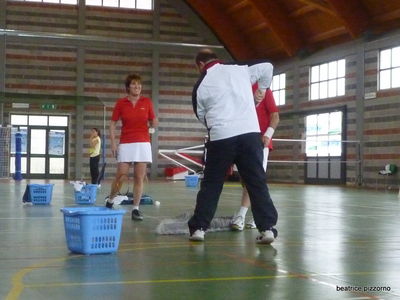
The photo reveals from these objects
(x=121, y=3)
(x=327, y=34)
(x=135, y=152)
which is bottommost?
A: (x=135, y=152)

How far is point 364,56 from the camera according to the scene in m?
25.1

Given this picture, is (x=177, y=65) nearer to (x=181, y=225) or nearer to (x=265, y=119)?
(x=265, y=119)

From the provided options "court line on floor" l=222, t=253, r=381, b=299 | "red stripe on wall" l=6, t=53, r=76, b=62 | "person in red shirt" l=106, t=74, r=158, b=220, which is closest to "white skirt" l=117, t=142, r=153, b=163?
"person in red shirt" l=106, t=74, r=158, b=220

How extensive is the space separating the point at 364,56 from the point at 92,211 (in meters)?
21.7

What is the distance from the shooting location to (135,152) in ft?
26.3

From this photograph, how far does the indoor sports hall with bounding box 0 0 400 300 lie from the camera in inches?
171

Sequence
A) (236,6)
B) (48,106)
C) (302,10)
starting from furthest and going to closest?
1. (48,106)
2. (236,6)
3. (302,10)

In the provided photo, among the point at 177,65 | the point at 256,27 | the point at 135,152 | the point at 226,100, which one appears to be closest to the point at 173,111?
the point at 177,65

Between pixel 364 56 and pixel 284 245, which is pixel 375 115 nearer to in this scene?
pixel 364 56

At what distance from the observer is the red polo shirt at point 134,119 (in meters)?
8.12

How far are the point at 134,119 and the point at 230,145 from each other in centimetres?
254

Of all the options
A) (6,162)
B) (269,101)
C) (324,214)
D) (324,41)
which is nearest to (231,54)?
(324,41)

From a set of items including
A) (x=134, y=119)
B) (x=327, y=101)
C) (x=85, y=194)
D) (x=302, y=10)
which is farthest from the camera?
(x=327, y=101)

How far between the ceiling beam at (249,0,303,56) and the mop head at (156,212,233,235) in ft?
71.3
